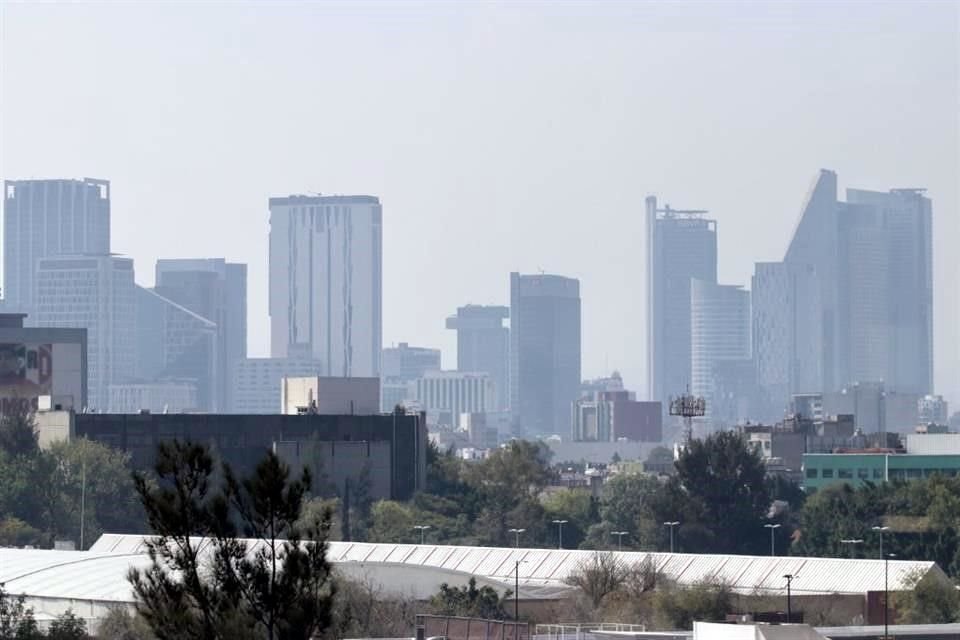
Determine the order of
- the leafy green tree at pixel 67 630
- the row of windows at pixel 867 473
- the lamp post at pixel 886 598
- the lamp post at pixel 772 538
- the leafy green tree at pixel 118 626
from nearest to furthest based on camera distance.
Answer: the leafy green tree at pixel 67 630 → the leafy green tree at pixel 118 626 → the lamp post at pixel 886 598 → the lamp post at pixel 772 538 → the row of windows at pixel 867 473

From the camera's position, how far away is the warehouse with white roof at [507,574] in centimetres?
7762

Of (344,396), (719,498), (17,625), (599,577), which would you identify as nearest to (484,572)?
(599,577)

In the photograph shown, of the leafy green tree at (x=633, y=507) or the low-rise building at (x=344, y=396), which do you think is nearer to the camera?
the leafy green tree at (x=633, y=507)

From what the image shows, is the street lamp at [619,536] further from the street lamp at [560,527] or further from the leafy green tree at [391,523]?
the leafy green tree at [391,523]

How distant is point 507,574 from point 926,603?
18.5 meters

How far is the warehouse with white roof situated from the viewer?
77.6 metres

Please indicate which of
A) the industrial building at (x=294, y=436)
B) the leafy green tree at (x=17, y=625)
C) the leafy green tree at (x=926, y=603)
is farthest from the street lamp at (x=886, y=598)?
the industrial building at (x=294, y=436)

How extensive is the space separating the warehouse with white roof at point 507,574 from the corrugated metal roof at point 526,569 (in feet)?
0.10

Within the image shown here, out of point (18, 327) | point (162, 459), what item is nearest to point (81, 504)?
point (18, 327)

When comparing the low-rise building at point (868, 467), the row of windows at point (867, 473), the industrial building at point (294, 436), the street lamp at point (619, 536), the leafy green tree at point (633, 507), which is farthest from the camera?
the low-rise building at point (868, 467)

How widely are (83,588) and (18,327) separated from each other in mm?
106974

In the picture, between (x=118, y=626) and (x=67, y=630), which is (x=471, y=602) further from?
(x=67, y=630)

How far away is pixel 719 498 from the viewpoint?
131125 millimetres

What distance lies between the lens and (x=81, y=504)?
12338cm
